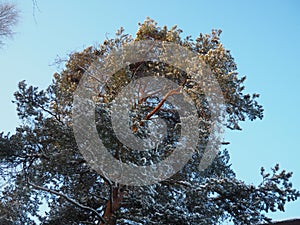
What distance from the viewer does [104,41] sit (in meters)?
8.88

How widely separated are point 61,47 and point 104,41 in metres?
1.30

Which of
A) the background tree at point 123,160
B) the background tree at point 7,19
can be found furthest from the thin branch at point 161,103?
the background tree at point 7,19

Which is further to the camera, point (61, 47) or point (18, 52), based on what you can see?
point (61, 47)

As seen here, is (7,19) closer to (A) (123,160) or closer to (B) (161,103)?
(A) (123,160)

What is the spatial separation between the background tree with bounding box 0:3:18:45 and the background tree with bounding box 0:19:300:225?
4.85 ft

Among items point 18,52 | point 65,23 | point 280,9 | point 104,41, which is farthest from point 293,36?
point 18,52

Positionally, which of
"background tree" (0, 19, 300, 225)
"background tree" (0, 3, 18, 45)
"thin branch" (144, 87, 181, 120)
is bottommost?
"background tree" (0, 19, 300, 225)

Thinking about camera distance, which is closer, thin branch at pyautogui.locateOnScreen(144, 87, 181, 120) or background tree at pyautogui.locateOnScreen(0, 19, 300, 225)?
background tree at pyautogui.locateOnScreen(0, 19, 300, 225)

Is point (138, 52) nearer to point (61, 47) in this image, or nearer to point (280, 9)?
point (61, 47)

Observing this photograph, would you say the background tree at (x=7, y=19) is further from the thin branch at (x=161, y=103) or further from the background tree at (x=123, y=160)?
the thin branch at (x=161, y=103)

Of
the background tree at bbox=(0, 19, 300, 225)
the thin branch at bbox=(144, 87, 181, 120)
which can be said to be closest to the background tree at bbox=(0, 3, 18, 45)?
the background tree at bbox=(0, 19, 300, 225)

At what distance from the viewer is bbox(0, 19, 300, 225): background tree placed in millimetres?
6320

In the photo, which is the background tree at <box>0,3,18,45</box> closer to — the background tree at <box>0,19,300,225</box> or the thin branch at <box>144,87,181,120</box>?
the background tree at <box>0,19,300,225</box>

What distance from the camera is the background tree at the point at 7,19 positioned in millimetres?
5887
